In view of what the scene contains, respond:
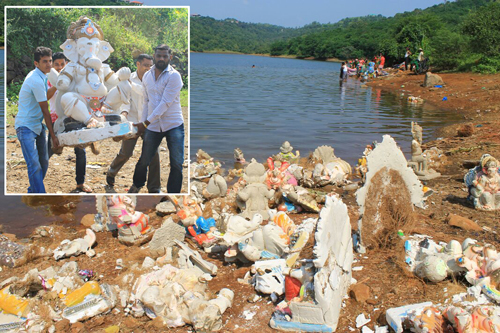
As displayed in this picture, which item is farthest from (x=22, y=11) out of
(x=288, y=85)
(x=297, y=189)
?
(x=288, y=85)

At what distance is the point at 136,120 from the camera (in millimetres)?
4535

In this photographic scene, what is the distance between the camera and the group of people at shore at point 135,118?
4.16 m

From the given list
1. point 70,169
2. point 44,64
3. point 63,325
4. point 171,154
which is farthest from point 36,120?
point 63,325

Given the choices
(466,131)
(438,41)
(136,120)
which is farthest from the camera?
(438,41)

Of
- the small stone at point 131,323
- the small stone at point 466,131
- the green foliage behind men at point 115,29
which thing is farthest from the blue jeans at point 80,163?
the small stone at point 466,131

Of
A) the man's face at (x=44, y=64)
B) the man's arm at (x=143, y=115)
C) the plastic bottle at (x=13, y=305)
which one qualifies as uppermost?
the man's face at (x=44, y=64)

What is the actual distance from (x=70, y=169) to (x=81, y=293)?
1243 mm

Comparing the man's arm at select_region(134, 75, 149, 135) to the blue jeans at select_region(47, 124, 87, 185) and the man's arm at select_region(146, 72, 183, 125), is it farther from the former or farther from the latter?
the blue jeans at select_region(47, 124, 87, 185)

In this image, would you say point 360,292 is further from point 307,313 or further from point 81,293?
point 81,293

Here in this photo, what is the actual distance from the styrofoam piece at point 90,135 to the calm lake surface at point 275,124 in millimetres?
1987

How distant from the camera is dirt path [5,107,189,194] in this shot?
4508 millimetres

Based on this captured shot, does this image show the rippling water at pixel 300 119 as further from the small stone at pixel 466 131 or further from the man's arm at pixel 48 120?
the man's arm at pixel 48 120

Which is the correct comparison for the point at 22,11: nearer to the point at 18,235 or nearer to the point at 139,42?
the point at 139,42

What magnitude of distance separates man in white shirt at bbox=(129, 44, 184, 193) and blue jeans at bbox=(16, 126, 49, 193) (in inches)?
35.5
